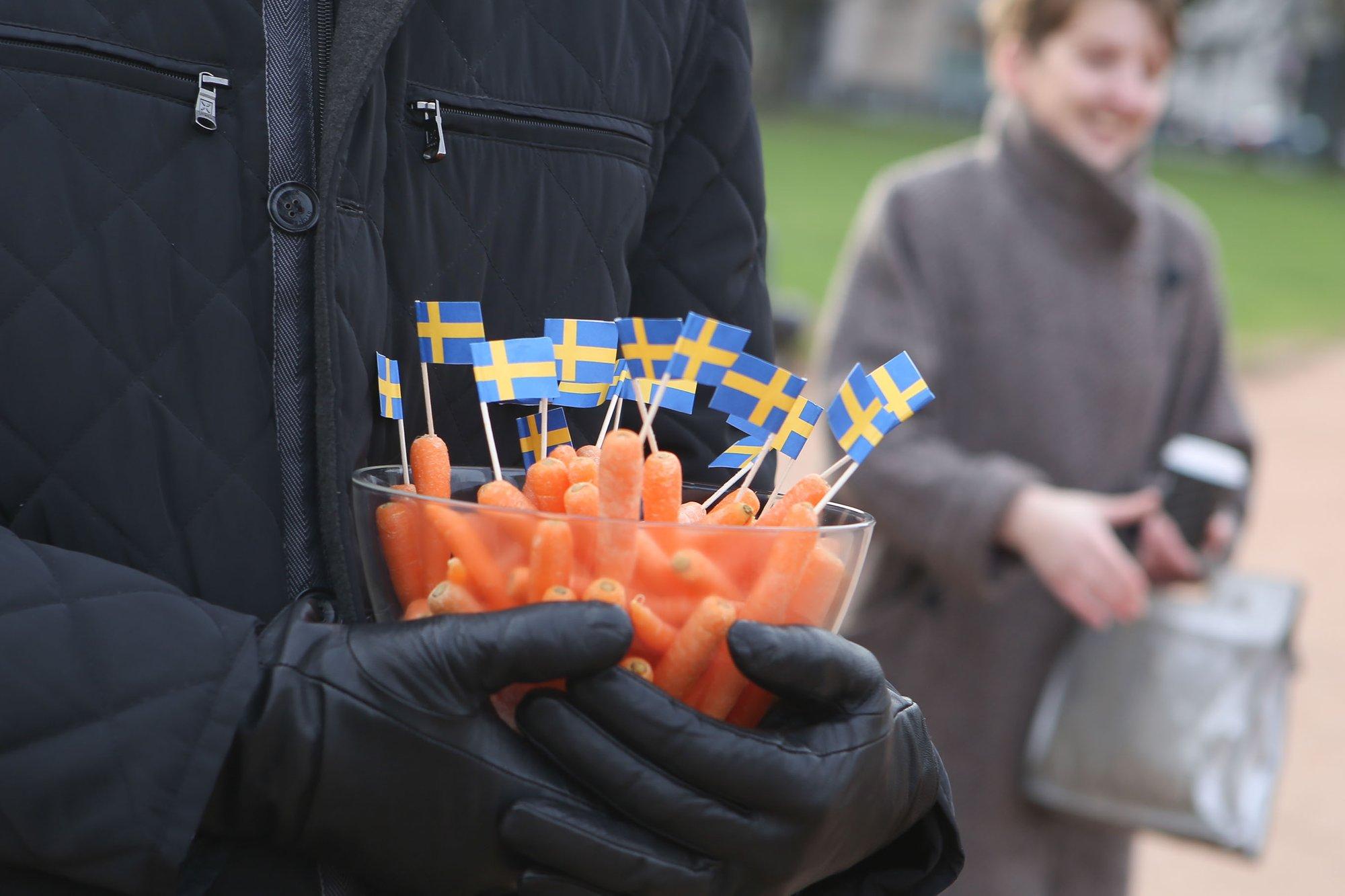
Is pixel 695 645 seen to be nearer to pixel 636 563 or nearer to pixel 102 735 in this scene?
pixel 636 563

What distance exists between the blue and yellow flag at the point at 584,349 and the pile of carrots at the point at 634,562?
0.10 m

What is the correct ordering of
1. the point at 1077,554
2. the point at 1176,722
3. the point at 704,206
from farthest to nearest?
the point at 1176,722 < the point at 1077,554 < the point at 704,206

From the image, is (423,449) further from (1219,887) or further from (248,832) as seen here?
(1219,887)

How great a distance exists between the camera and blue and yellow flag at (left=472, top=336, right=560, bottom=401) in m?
1.05

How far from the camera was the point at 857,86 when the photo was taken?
4194 centimetres

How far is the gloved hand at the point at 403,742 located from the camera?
35.8 inches

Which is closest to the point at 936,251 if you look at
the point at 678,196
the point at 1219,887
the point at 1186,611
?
the point at 1186,611

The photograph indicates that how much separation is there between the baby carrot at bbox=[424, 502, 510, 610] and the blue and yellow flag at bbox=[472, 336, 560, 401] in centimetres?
12

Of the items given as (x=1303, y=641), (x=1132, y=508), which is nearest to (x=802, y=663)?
(x=1132, y=508)

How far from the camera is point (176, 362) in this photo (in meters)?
1.05

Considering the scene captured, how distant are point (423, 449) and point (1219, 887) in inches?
157

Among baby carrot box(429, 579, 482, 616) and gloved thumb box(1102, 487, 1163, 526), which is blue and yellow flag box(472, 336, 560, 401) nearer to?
baby carrot box(429, 579, 482, 616)

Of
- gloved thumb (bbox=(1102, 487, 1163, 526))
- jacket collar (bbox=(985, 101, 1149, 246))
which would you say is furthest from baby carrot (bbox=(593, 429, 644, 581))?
jacket collar (bbox=(985, 101, 1149, 246))

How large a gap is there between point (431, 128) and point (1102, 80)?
2169 millimetres
